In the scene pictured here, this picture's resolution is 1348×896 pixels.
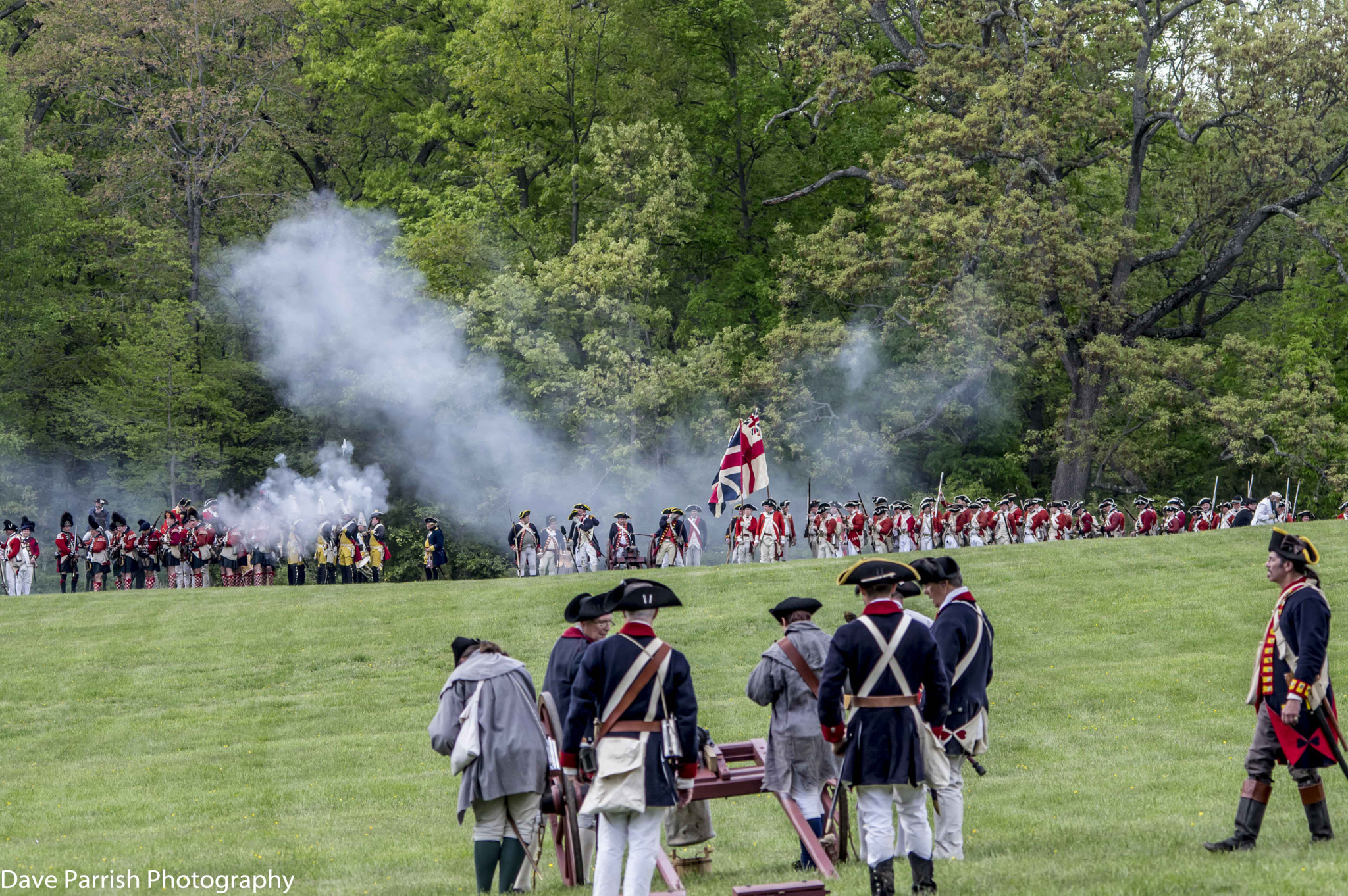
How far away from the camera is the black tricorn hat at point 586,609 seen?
8.41m

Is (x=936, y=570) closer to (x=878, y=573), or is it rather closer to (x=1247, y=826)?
(x=878, y=573)

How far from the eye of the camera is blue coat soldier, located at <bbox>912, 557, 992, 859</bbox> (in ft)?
29.2

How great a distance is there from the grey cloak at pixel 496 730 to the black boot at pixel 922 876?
2.39 meters

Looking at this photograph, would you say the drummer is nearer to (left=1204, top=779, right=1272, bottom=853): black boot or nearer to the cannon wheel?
the cannon wheel

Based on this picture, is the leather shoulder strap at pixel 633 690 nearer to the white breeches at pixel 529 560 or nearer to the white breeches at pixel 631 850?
the white breeches at pixel 631 850

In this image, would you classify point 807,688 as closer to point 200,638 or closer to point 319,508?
point 200,638

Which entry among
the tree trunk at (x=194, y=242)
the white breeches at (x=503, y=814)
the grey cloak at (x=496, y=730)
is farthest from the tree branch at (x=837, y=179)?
the white breeches at (x=503, y=814)

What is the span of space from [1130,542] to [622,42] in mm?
26641

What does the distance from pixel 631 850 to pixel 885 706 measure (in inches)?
61.4

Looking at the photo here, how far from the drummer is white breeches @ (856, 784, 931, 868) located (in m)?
1.59

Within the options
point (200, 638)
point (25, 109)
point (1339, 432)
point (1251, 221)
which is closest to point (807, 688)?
point (200, 638)

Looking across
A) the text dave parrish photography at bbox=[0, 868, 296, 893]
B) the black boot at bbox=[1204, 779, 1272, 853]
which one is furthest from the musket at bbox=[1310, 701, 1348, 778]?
the text dave parrish photography at bbox=[0, 868, 296, 893]

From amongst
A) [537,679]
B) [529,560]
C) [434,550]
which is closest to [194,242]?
[434,550]

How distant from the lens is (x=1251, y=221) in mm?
38250
